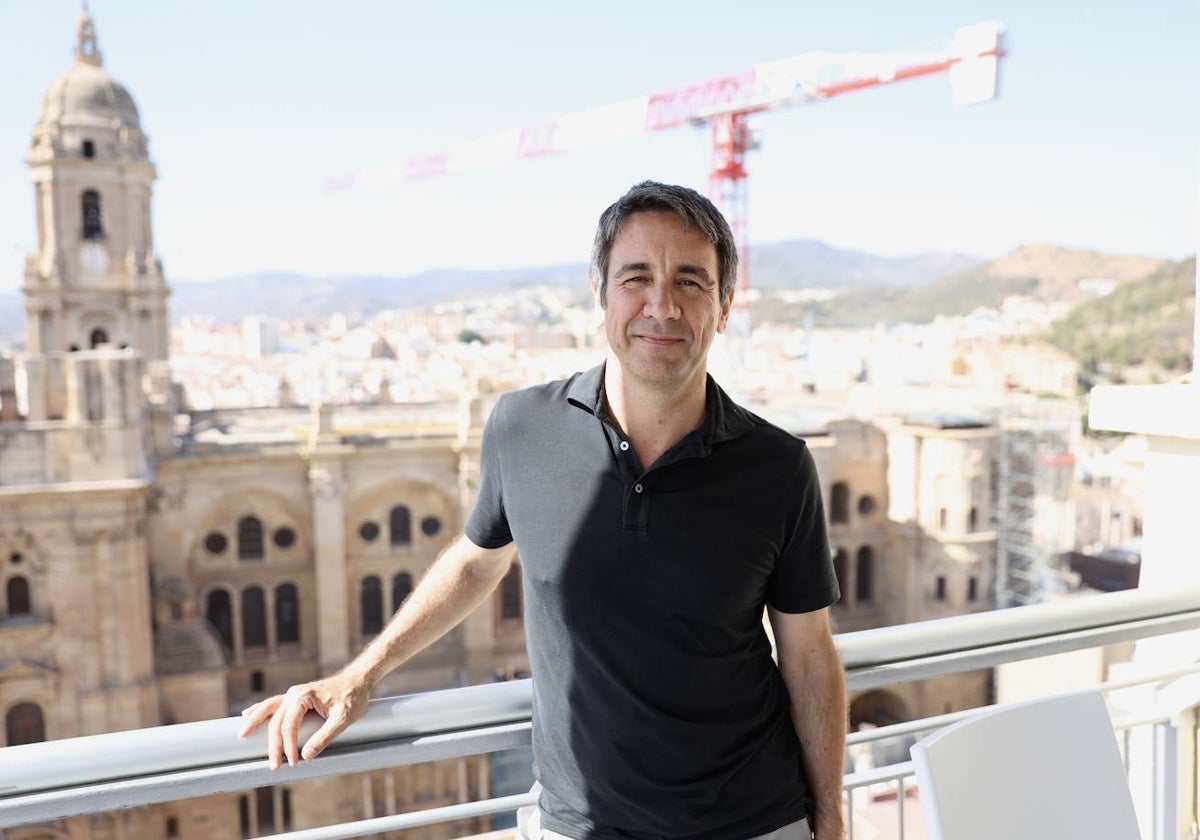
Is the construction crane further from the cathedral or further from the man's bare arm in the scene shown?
the man's bare arm

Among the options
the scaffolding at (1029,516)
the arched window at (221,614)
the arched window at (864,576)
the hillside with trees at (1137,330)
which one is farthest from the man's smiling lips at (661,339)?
the hillside with trees at (1137,330)

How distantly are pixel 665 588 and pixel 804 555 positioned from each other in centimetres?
21

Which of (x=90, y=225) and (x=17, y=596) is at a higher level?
(x=90, y=225)

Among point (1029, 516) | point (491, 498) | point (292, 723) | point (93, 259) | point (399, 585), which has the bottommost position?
point (399, 585)

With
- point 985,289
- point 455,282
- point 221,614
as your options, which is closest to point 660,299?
point 221,614

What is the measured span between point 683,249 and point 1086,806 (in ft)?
3.29

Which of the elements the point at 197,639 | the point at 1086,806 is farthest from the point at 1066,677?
the point at 1086,806

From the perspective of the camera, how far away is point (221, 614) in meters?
17.6

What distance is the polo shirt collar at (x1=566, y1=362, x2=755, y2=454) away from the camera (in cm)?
150

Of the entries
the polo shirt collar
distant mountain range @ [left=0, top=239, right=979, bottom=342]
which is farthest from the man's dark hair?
distant mountain range @ [left=0, top=239, right=979, bottom=342]

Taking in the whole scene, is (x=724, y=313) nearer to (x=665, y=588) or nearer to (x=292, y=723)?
(x=665, y=588)

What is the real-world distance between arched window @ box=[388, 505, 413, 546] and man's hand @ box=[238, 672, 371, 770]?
16907mm

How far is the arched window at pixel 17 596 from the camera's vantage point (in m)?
14.2

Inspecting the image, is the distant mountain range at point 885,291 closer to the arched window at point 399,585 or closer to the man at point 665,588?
the arched window at point 399,585
